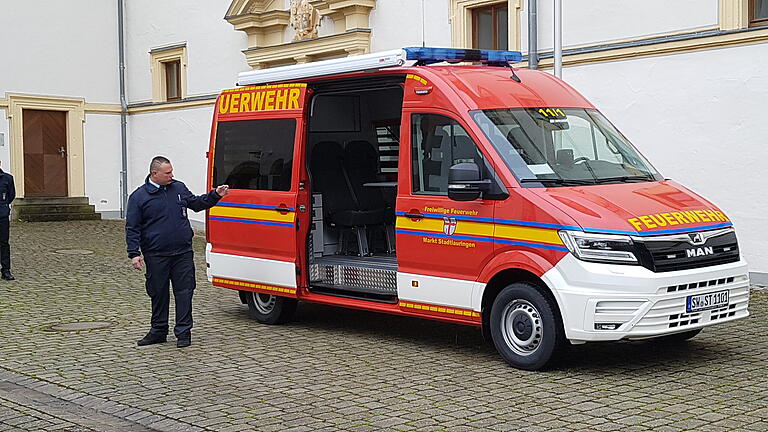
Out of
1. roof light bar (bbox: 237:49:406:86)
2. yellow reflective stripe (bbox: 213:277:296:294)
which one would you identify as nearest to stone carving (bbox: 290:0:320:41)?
Result: roof light bar (bbox: 237:49:406:86)

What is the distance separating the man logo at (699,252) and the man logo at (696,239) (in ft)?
0.15

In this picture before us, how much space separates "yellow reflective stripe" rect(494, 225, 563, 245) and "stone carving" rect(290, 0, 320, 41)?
45.2 feet

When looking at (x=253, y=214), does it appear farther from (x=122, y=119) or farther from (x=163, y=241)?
(x=122, y=119)

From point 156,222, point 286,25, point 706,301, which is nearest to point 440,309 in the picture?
point 706,301

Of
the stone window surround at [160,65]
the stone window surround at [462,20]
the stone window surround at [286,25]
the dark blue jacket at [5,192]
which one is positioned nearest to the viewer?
the dark blue jacket at [5,192]

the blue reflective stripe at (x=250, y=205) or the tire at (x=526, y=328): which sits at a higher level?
the blue reflective stripe at (x=250, y=205)

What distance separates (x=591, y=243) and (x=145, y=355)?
3.94 metres

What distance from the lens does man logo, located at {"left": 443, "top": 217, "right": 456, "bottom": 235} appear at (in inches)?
353

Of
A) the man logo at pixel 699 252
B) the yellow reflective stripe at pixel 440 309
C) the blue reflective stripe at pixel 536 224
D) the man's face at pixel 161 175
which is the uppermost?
the man's face at pixel 161 175

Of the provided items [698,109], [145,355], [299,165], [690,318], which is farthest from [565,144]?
[698,109]

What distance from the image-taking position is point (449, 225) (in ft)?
29.6

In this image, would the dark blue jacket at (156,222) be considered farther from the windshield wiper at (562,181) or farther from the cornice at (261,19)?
the cornice at (261,19)

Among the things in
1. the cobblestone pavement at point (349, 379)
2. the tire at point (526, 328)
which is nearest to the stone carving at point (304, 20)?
the cobblestone pavement at point (349, 379)

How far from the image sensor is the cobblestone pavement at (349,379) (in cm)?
694
